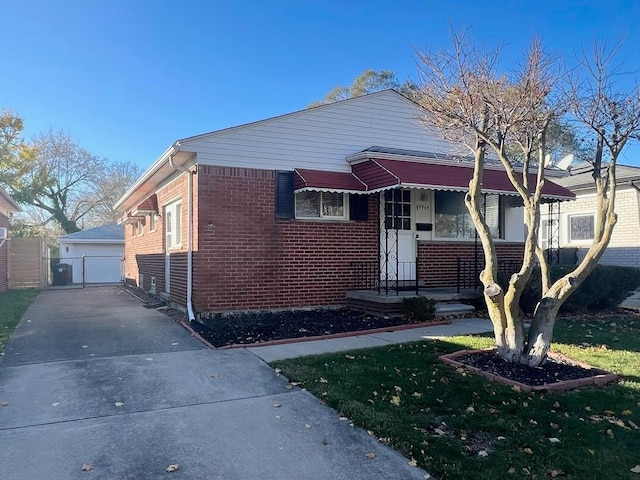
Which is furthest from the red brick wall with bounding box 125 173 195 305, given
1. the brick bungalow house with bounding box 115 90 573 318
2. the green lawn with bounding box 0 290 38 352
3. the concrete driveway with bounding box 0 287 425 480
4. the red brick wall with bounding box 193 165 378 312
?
the concrete driveway with bounding box 0 287 425 480

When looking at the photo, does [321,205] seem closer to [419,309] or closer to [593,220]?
[419,309]

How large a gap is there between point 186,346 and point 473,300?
6.08 meters

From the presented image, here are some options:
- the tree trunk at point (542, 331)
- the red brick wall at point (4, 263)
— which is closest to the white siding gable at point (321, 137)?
the tree trunk at point (542, 331)

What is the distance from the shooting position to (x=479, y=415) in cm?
424

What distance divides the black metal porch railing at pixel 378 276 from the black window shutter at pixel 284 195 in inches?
75.3

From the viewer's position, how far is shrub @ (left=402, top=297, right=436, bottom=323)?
8.88 meters

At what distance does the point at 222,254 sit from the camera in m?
9.30

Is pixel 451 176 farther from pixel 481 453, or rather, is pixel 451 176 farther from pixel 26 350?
pixel 26 350

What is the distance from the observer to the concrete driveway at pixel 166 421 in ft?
11.0

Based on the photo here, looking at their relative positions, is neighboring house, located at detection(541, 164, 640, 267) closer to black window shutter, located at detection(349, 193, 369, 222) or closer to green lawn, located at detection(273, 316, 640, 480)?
black window shutter, located at detection(349, 193, 369, 222)

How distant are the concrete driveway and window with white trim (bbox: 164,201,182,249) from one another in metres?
4.66

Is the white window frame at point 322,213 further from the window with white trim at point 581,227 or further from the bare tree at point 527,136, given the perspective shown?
the window with white trim at point 581,227

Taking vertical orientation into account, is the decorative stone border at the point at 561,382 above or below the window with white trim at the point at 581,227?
below

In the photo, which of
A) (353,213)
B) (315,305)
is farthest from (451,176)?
(315,305)
